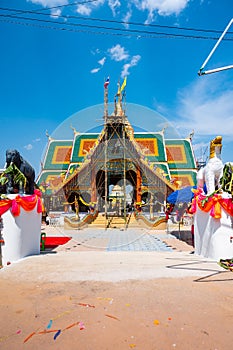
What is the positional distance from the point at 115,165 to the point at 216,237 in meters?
11.9

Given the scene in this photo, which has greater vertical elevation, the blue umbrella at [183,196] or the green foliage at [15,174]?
the green foliage at [15,174]

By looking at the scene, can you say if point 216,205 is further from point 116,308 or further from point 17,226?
point 17,226

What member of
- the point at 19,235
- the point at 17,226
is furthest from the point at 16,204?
the point at 19,235

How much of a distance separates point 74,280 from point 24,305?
3.10ft

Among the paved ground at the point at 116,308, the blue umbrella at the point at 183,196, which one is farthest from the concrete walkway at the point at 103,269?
the blue umbrella at the point at 183,196

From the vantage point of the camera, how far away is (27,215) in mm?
5250

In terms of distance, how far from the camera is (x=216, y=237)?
4723 millimetres

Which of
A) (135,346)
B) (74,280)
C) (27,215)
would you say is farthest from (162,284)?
(27,215)

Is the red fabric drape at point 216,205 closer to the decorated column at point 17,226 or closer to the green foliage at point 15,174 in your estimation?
the decorated column at point 17,226

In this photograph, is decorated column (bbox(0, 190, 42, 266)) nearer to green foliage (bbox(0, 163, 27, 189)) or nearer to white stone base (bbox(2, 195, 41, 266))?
white stone base (bbox(2, 195, 41, 266))

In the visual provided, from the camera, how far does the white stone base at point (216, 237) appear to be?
4562 millimetres

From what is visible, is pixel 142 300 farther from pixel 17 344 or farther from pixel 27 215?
pixel 27 215

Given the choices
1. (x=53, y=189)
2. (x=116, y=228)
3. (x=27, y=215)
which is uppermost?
(x=53, y=189)

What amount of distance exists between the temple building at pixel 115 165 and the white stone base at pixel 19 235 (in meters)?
7.01
